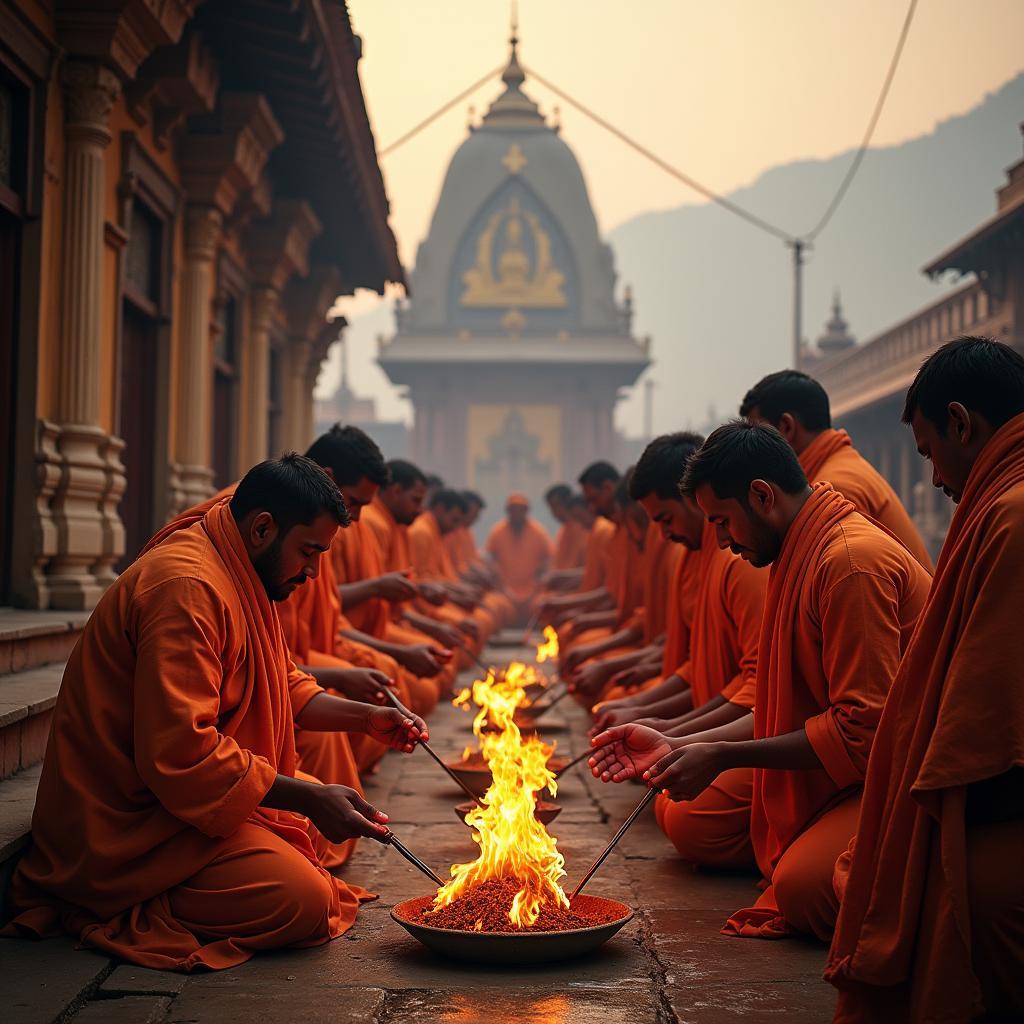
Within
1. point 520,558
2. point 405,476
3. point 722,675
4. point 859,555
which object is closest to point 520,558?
point 520,558

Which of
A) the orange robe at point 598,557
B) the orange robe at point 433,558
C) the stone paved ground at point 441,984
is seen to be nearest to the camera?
the stone paved ground at point 441,984

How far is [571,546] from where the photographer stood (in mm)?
16453

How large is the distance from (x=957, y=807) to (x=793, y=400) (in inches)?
117

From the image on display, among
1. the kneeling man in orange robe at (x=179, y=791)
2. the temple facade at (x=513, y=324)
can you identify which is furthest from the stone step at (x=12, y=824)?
the temple facade at (x=513, y=324)

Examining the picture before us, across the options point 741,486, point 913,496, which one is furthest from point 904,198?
point 741,486

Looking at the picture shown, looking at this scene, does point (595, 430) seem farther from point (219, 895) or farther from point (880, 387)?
point (219, 895)

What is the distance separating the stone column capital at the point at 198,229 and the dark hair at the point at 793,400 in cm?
488

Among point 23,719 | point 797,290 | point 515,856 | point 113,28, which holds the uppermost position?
point 797,290

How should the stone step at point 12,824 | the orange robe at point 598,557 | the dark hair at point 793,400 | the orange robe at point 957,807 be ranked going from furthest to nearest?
the orange robe at point 598,557
the dark hair at point 793,400
the stone step at point 12,824
the orange robe at point 957,807

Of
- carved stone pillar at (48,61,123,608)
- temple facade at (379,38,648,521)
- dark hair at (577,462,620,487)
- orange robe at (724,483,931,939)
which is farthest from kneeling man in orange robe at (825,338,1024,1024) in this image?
temple facade at (379,38,648,521)

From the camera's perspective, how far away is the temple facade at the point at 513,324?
→ 33.4 m

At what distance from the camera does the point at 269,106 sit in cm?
955

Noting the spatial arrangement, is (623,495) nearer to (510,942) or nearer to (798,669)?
(798,669)

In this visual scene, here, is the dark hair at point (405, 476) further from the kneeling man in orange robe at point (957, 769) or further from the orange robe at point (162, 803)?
the kneeling man in orange robe at point (957, 769)
